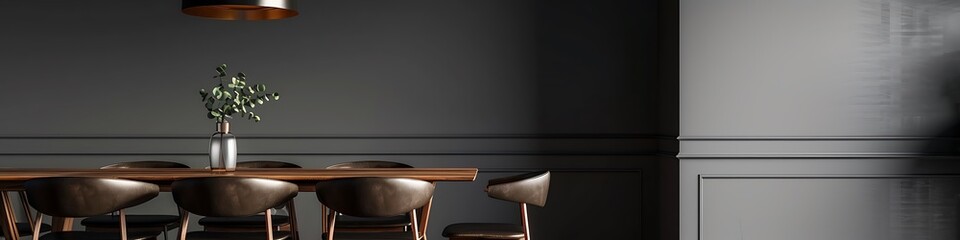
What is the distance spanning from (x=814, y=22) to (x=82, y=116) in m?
3.95

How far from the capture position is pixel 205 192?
358 cm

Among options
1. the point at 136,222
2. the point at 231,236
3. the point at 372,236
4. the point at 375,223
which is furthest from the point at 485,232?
the point at 136,222

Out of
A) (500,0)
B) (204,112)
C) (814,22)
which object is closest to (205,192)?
(204,112)

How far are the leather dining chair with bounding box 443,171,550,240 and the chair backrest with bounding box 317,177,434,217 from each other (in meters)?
0.34

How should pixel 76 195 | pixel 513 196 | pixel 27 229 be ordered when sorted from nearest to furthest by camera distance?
pixel 76 195 < pixel 513 196 < pixel 27 229

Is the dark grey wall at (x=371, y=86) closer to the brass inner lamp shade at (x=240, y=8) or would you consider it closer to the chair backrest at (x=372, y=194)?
the brass inner lamp shade at (x=240, y=8)

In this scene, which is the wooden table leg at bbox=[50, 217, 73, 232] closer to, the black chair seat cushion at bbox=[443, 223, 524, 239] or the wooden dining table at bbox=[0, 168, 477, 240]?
the wooden dining table at bbox=[0, 168, 477, 240]

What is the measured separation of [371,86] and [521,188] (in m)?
1.85

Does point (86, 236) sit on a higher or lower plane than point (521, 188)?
lower

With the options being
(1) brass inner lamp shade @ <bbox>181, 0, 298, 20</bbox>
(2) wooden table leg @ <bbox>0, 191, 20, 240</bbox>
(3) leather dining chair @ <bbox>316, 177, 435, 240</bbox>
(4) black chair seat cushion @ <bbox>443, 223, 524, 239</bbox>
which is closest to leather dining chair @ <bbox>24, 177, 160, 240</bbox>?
(2) wooden table leg @ <bbox>0, 191, 20, 240</bbox>

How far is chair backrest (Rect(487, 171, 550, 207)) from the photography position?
3826mm

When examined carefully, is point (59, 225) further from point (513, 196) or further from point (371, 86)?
point (513, 196)

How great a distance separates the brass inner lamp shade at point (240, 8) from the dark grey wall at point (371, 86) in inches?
41.6

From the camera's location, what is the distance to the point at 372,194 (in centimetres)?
361
